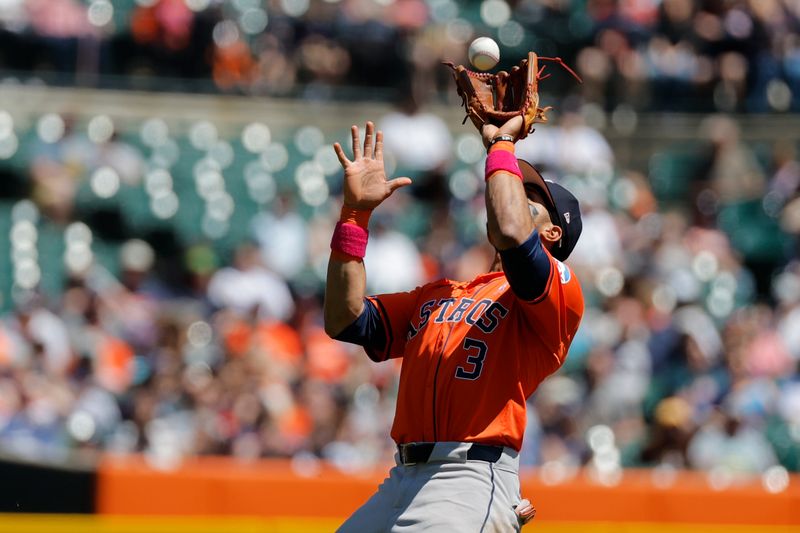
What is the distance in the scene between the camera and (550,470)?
961 centimetres

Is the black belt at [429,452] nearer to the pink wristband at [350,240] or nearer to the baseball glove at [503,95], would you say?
the pink wristband at [350,240]

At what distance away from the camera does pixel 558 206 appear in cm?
449

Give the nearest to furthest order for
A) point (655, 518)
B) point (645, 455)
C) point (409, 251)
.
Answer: point (655, 518), point (645, 455), point (409, 251)

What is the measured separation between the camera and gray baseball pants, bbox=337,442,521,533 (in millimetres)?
4047

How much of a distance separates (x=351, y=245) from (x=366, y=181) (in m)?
0.24

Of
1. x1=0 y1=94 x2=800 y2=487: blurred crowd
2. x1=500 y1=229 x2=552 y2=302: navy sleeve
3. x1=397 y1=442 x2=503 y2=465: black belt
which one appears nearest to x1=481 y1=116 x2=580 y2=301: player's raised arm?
x1=500 y1=229 x2=552 y2=302: navy sleeve

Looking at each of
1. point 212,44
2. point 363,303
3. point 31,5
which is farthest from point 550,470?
point 31,5

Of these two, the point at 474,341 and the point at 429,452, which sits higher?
the point at 474,341

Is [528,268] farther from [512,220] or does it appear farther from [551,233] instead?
[551,233]

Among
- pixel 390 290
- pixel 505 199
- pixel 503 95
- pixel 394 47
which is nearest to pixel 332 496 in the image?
pixel 390 290

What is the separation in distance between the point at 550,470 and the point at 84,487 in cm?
342

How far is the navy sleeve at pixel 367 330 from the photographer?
4492mm

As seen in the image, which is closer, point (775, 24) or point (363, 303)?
point (363, 303)

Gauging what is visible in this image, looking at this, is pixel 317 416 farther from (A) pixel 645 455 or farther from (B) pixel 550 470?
(A) pixel 645 455
